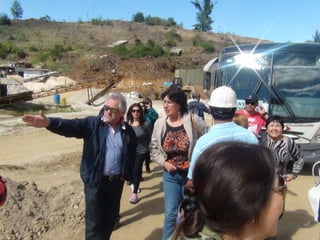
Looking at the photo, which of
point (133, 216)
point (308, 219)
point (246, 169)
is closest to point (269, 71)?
point (308, 219)

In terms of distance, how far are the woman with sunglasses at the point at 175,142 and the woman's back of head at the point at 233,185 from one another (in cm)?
333

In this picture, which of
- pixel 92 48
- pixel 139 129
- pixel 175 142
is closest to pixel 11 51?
pixel 92 48

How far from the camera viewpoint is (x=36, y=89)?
37969 millimetres

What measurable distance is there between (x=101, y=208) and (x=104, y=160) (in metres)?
0.51

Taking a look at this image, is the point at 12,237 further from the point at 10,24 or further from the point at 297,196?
the point at 10,24

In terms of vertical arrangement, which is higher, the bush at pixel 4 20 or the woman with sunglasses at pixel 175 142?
the bush at pixel 4 20

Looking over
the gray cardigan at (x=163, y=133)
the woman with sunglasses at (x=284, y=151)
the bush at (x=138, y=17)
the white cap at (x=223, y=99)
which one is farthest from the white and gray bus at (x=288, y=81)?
the bush at (x=138, y=17)

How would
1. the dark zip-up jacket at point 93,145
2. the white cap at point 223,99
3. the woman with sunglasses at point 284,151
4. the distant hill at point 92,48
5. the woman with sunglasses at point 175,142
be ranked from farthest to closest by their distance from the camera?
the distant hill at point 92,48
the woman with sunglasses at point 284,151
the woman with sunglasses at point 175,142
the dark zip-up jacket at point 93,145
the white cap at point 223,99

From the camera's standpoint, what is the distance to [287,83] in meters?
10.2

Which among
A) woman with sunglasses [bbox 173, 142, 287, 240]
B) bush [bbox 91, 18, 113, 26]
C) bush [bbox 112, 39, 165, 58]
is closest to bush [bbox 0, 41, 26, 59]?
bush [bbox 112, 39, 165, 58]

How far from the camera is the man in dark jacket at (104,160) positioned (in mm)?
4520

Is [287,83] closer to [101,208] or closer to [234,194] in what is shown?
[101,208]

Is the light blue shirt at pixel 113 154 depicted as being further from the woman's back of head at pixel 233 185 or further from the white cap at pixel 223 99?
the woman's back of head at pixel 233 185

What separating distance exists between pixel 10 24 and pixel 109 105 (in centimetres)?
8941
